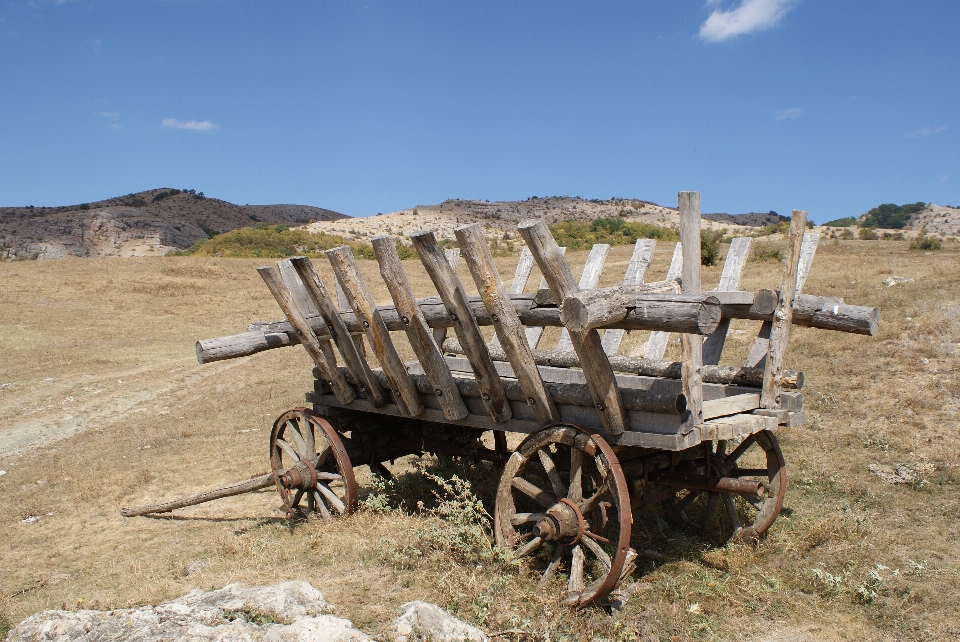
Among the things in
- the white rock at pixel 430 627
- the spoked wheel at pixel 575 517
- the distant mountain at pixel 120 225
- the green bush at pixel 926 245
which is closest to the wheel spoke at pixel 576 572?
the spoked wheel at pixel 575 517

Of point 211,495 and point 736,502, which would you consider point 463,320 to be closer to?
point 736,502

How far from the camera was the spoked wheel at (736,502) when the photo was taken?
5.46m

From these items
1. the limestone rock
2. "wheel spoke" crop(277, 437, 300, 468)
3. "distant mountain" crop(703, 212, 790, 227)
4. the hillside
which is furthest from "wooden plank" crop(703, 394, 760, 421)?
"distant mountain" crop(703, 212, 790, 227)

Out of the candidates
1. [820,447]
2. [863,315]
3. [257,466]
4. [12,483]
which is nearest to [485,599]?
[863,315]

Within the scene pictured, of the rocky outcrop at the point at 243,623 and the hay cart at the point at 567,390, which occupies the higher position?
the hay cart at the point at 567,390

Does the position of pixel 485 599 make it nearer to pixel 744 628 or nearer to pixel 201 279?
pixel 744 628

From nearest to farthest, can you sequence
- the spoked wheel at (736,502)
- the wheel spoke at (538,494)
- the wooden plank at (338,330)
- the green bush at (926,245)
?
1. the wheel spoke at (538,494)
2. the spoked wheel at (736,502)
3. the wooden plank at (338,330)
4. the green bush at (926,245)

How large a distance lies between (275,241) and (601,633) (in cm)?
3988

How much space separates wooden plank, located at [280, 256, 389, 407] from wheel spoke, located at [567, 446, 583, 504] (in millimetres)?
2189

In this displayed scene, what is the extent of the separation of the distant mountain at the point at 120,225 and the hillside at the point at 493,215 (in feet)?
39.8

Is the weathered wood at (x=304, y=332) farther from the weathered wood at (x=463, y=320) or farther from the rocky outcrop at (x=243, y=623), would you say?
the rocky outcrop at (x=243, y=623)

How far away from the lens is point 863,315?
5.05 metres

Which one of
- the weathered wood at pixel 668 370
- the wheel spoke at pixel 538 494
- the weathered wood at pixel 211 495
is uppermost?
the weathered wood at pixel 668 370

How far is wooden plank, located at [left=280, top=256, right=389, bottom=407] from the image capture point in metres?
6.00
